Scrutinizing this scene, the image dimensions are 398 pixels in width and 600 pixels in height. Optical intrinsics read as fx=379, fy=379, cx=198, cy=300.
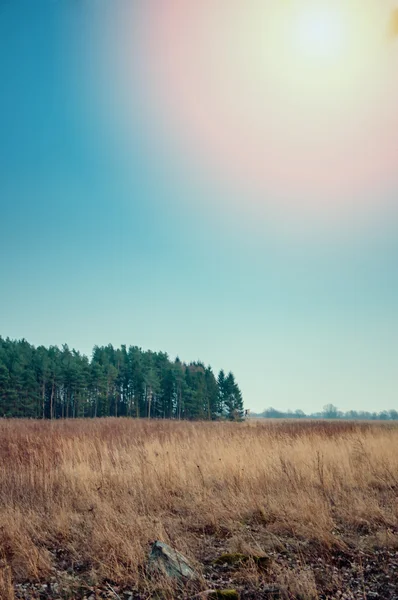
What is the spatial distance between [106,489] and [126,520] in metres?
1.77

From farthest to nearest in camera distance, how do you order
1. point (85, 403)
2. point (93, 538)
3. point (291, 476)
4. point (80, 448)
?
point (85, 403) → point (80, 448) → point (291, 476) → point (93, 538)

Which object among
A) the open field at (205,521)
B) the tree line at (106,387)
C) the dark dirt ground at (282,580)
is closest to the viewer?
the dark dirt ground at (282,580)

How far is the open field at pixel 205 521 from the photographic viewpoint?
358 cm

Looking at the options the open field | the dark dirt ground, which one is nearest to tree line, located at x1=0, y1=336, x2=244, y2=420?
the open field

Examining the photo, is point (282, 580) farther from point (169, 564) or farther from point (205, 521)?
point (205, 521)

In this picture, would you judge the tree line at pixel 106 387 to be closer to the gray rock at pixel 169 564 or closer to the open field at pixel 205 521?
the open field at pixel 205 521

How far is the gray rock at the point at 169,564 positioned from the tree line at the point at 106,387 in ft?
167

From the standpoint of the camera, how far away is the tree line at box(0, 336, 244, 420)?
53875mm

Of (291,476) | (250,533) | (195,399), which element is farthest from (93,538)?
(195,399)

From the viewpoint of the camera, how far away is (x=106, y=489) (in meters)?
6.57

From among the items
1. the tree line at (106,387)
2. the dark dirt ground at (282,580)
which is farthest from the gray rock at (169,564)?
the tree line at (106,387)

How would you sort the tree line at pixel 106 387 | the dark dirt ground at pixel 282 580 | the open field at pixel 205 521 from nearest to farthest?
the dark dirt ground at pixel 282 580 < the open field at pixel 205 521 < the tree line at pixel 106 387

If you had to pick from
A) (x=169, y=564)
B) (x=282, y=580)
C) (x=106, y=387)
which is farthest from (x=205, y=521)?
(x=106, y=387)

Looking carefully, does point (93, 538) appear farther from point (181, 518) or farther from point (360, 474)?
point (360, 474)
